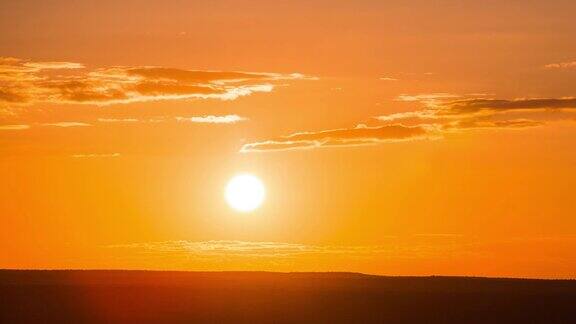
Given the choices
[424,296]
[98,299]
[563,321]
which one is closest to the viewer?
[563,321]

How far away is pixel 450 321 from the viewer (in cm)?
6681

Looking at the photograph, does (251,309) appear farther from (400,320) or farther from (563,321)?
(563,321)

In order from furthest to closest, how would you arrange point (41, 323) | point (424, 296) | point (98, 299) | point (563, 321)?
point (424, 296)
point (98, 299)
point (563, 321)
point (41, 323)

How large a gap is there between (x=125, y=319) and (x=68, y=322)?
3.12 metres

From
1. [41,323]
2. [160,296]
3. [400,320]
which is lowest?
[41,323]

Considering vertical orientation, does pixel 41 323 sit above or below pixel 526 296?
below

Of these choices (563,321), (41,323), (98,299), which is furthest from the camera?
(98,299)

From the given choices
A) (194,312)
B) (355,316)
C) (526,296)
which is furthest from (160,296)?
(526,296)

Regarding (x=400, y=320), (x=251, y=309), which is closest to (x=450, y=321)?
(x=400, y=320)

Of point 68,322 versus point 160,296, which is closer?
point 68,322

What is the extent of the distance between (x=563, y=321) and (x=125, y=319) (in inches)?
883

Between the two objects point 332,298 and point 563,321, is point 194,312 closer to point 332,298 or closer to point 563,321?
point 332,298

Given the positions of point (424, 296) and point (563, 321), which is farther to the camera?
point (424, 296)

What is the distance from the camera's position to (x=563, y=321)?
222 ft
